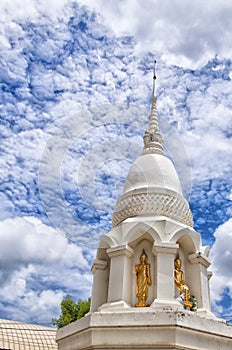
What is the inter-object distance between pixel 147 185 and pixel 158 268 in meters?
3.45

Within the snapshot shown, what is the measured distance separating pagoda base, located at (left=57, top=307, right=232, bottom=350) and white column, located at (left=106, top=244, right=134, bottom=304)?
7.44 feet

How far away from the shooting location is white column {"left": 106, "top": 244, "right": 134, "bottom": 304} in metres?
11.8

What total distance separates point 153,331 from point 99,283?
468 centimetres

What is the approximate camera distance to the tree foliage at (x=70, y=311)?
25.1 m

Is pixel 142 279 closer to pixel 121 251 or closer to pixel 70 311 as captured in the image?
pixel 121 251

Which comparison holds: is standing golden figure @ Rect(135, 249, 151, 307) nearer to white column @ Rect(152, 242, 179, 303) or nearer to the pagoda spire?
white column @ Rect(152, 242, 179, 303)

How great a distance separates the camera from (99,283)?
13.3m

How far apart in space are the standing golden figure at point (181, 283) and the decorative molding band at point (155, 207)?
1.85 m

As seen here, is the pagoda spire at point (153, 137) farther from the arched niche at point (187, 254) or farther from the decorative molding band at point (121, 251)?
the decorative molding band at point (121, 251)

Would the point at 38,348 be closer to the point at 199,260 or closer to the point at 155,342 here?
the point at 199,260

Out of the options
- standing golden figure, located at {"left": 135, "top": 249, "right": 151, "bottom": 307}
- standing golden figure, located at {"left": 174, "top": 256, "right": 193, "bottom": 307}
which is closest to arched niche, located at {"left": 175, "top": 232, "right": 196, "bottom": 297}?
standing golden figure, located at {"left": 174, "top": 256, "right": 193, "bottom": 307}

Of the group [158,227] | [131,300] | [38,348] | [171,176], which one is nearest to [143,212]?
[158,227]

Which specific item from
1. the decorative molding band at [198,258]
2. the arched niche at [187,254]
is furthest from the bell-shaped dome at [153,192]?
the decorative molding band at [198,258]

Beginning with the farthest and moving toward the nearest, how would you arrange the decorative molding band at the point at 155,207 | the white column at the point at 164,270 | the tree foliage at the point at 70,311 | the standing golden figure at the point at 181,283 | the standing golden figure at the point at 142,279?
the tree foliage at the point at 70,311 < the decorative molding band at the point at 155,207 < the standing golden figure at the point at 181,283 < the standing golden figure at the point at 142,279 < the white column at the point at 164,270
